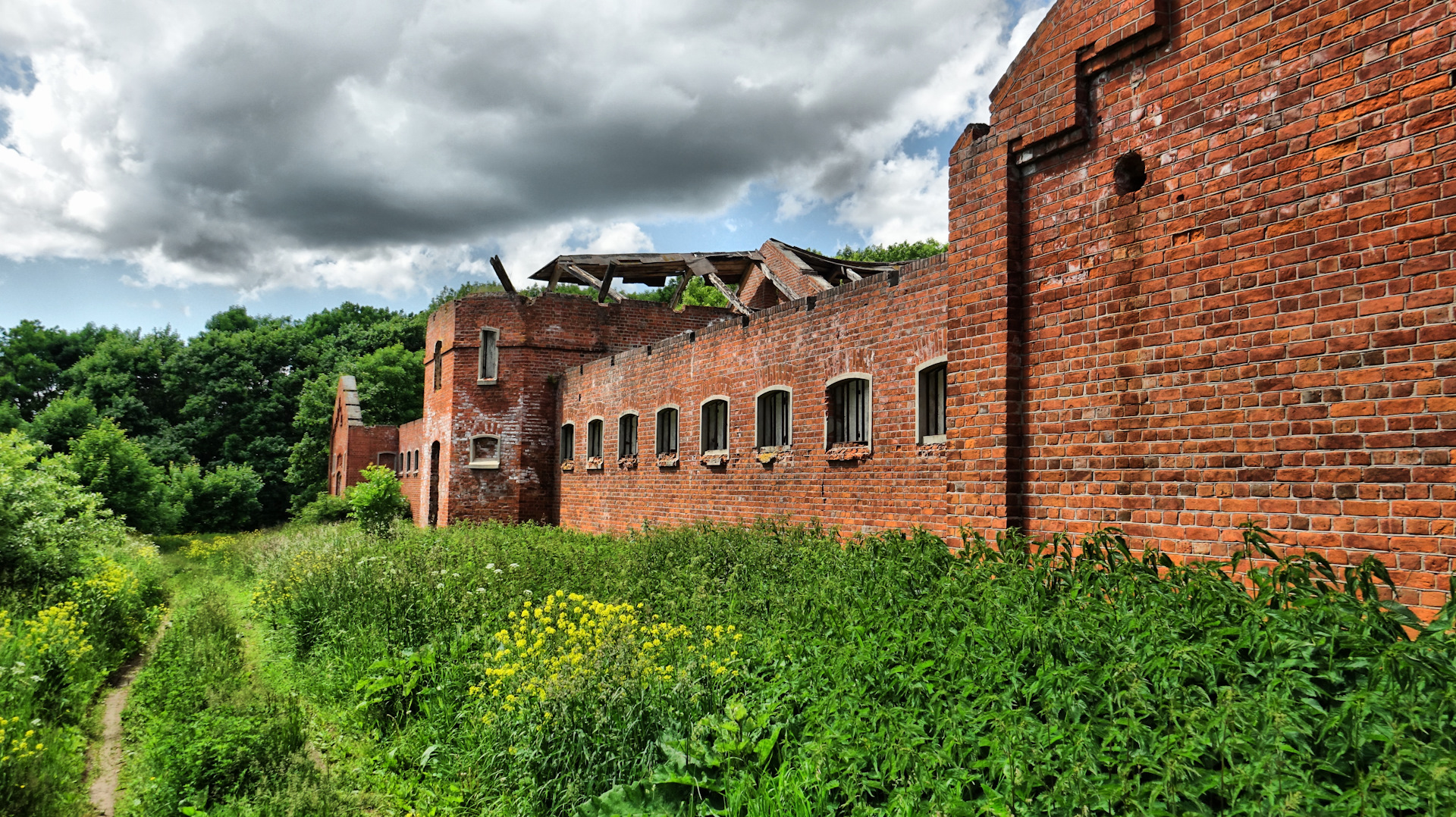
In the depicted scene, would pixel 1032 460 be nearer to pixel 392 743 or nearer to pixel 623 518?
Answer: pixel 392 743

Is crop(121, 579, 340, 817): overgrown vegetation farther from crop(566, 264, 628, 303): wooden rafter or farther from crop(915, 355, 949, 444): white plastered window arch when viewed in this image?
crop(566, 264, 628, 303): wooden rafter

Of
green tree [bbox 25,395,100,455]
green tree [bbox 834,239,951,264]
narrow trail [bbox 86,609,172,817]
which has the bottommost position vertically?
narrow trail [bbox 86,609,172,817]

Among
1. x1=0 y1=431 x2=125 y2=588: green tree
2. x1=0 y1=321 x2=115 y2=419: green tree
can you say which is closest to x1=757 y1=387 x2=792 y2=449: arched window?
x1=0 y1=431 x2=125 y2=588: green tree

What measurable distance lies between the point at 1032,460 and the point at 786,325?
5.73 meters

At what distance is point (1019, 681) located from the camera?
158 inches

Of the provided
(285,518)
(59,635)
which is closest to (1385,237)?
(59,635)

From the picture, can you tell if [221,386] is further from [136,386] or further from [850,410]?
[850,410]

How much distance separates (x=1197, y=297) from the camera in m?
5.19

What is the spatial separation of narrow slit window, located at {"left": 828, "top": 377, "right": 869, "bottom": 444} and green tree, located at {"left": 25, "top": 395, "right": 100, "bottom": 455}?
4054 centimetres

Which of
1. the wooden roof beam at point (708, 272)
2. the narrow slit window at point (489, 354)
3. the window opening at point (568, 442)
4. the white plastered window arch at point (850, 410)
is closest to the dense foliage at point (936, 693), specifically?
the white plastered window arch at point (850, 410)

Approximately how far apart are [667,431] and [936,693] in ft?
36.7

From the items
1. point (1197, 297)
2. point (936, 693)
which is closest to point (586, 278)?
point (1197, 297)

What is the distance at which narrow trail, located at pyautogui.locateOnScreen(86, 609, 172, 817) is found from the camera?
6.68m

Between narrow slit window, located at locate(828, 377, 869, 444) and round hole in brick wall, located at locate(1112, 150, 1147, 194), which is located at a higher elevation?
round hole in brick wall, located at locate(1112, 150, 1147, 194)
